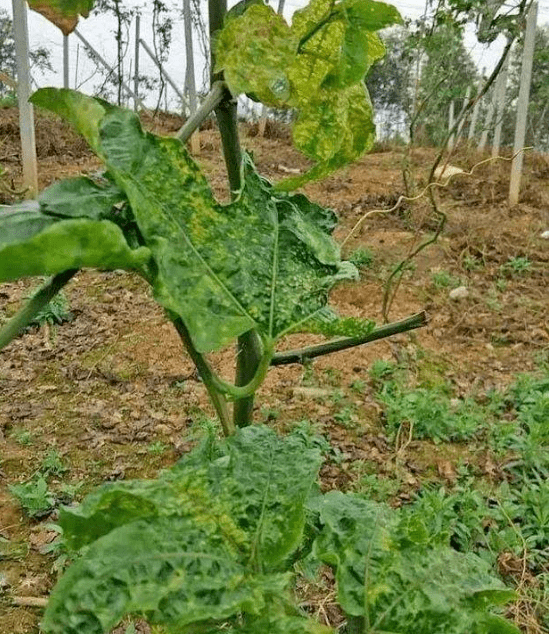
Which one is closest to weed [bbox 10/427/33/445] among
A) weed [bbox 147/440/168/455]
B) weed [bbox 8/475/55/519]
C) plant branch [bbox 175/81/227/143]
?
weed [bbox 8/475/55/519]

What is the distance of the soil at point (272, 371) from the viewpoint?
2.27 metres

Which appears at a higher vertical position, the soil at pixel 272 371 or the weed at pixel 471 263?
the weed at pixel 471 263

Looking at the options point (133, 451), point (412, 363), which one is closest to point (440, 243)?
point (412, 363)

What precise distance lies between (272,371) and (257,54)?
8.19 ft

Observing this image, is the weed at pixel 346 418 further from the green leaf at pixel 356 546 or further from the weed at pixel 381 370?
the green leaf at pixel 356 546

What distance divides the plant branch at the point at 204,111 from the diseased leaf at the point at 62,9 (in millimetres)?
116

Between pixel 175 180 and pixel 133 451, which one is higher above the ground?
pixel 175 180

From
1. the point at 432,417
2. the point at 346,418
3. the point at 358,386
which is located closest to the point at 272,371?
the point at 358,386

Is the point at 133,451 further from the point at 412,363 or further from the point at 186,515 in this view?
the point at 186,515

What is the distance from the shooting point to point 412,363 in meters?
3.03

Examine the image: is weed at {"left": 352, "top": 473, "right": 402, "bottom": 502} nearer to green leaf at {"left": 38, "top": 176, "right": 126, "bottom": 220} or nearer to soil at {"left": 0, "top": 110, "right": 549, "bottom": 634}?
soil at {"left": 0, "top": 110, "right": 549, "bottom": 634}

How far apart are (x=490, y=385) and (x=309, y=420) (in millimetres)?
Answer: 815

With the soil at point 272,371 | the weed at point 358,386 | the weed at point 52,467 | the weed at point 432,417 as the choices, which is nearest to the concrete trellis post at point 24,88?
the soil at point 272,371

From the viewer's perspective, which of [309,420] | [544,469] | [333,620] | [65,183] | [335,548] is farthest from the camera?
[309,420]
